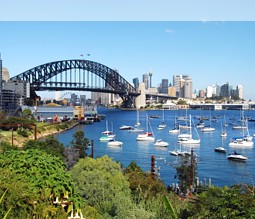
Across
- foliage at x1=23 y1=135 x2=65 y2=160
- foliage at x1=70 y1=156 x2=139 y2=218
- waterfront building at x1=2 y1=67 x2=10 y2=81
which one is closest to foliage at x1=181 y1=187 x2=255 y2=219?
foliage at x1=70 y1=156 x2=139 y2=218

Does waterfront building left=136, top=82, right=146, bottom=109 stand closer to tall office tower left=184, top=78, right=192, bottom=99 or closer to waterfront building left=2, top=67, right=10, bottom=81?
waterfront building left=2, top=67, right=10, bottom=81

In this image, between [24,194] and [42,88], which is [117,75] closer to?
[42,88]

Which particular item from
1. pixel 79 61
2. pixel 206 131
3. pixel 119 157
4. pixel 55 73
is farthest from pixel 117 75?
pixel 119 157

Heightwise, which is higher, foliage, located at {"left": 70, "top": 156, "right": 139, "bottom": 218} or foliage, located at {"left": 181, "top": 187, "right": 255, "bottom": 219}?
foliage, located at {"left": 181, "top": 187, "right": 255, "bottom": 219}

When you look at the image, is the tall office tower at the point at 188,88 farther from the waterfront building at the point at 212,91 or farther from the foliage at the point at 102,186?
the foliage at the point at 102,186

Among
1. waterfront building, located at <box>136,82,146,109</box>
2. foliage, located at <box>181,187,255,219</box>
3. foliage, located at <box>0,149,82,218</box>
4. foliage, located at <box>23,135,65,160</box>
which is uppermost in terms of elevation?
waterfront building, located at <box>136,82,146,109</box>

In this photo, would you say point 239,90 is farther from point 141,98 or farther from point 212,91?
point 141,98
